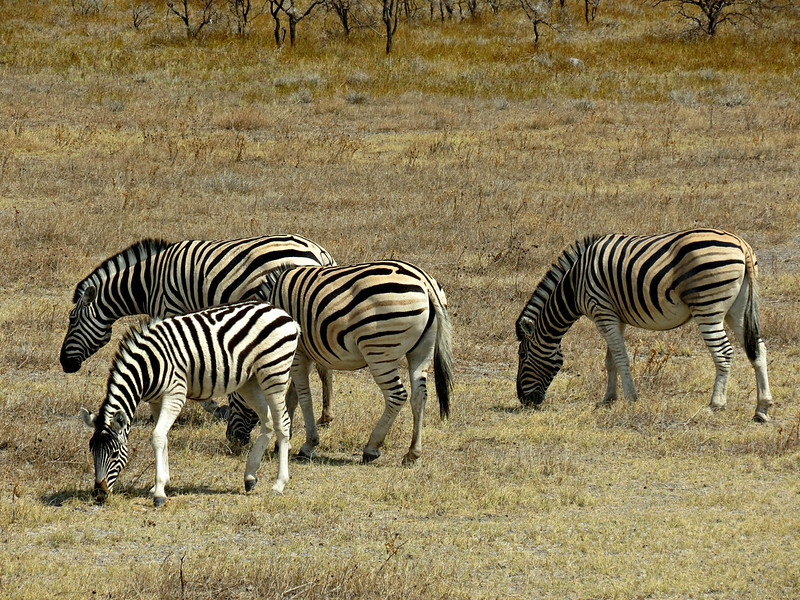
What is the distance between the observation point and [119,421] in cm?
672

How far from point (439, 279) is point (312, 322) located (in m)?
5.98

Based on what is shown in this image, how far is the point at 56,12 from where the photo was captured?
4419 cm

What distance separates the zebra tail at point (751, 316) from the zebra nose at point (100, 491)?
5.87 m

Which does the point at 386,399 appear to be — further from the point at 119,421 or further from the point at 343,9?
the point at 343,9

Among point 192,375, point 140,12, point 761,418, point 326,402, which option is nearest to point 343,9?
point 140,12

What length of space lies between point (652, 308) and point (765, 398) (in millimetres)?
1331

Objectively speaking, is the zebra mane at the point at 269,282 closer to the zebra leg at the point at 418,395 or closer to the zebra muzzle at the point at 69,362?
the zebra leg at the point at 418,395

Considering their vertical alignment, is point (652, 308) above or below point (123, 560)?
above

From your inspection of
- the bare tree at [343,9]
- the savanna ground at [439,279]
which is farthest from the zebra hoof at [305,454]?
the bare tree at [343,9]

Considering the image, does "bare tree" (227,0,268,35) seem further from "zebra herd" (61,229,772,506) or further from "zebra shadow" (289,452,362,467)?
"zebra shadow" (289,452,362,467)

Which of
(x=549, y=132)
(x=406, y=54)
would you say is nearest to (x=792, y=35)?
(x=406, y=54)

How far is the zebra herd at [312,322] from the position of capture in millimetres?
7086

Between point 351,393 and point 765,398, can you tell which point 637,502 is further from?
point 351,393

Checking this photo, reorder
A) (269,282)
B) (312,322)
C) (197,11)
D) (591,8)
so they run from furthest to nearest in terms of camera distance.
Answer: (591,8), (197,11), (269,282), (312,322)
